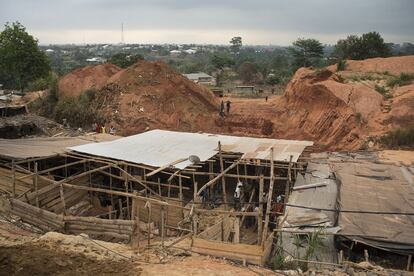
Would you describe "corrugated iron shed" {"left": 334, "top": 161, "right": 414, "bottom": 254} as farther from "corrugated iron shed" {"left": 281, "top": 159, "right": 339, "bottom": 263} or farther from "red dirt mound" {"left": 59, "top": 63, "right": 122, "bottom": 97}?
"red dirt mound" {"left": 59, "top": 63, "right": 122, "bottom": 97}

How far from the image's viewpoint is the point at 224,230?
9.98 meters

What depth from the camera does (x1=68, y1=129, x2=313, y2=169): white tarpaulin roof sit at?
43.6ft

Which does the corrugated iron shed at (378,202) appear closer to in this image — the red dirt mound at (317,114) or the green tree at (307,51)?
the red dirt mound at (317,114)

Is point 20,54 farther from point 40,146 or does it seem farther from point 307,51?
point 307,51

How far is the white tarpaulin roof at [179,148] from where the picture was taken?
13297mm

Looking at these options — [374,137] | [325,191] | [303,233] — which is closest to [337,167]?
[325,191]

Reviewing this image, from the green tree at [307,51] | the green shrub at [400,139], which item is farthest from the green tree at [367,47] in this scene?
the green shrub at [400,139]

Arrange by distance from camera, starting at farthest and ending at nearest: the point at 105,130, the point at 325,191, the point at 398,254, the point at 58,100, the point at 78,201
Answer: the point at 58,100 → the point at 105,130 → the point at 78,201 → the point at 325,191 → the point at 398,254

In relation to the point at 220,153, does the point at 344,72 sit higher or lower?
higher

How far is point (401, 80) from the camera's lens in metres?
24.4

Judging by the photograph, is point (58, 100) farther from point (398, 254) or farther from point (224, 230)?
point (398, 254)

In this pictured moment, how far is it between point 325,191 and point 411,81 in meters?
16.2

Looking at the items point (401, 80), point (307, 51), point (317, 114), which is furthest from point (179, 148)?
point (307, 51)

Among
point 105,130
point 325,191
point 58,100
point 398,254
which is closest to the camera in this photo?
point 398,254
